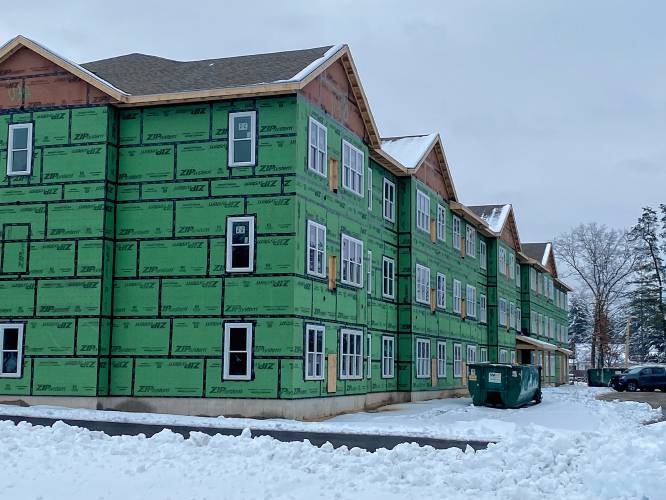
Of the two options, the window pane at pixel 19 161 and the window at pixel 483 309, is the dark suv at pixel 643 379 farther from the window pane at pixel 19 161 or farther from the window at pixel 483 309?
the window pane at pixel 19 161

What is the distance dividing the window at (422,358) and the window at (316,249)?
36.1 feet

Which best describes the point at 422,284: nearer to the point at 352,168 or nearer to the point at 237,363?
the point at 352,168

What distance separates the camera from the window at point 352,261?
2989 cm

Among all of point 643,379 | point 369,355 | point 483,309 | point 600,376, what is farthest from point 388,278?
point 600,376

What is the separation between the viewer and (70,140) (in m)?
27.1

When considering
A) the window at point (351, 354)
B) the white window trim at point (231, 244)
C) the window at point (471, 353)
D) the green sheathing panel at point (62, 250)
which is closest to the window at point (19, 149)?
the green sheathing panel at point (62, 250)

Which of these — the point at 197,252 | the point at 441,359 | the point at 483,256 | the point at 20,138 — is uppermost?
the point at 20,138

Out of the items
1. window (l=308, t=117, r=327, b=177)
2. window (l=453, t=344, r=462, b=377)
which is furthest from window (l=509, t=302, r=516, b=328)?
window (l=308, t=117, r=327, b=177)

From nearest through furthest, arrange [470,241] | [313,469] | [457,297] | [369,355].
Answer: [313,469]
[369,355]
[457,297]
[470,241]

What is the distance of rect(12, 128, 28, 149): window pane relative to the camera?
1093 inches

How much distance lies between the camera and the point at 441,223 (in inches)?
1661

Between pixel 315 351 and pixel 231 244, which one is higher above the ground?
pixel 231 244

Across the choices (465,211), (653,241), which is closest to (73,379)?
(465,211)

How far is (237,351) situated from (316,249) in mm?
3973
